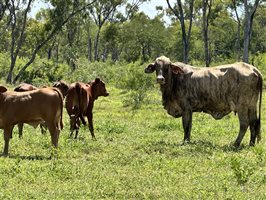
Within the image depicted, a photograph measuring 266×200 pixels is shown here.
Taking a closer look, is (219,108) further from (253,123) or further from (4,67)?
(4,67)

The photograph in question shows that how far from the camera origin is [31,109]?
9.74m

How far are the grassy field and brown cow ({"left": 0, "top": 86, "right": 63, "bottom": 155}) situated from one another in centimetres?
55

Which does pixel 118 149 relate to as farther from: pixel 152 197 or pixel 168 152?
pixel 152 197

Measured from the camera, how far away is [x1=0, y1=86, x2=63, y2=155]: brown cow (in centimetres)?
973

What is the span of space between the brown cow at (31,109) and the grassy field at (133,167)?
550 millimetres

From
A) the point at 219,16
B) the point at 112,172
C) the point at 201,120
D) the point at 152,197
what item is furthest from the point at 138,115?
the point at 219,16

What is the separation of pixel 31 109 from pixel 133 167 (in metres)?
2.30

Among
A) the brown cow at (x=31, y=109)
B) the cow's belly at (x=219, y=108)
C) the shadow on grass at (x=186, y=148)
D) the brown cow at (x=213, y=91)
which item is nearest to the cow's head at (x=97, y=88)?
the brown cow at (x=213, y=91)

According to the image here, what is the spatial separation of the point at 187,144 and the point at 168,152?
102cm

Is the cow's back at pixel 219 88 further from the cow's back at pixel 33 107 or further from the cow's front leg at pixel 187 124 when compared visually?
the cow's back at pixel 33 107

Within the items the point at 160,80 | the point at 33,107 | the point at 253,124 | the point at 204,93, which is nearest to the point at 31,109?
the point at 33,107

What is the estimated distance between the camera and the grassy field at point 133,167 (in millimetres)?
7141

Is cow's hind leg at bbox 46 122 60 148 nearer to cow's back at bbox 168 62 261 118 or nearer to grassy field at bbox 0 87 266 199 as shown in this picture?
grassy field at bbox 0 87 266 199

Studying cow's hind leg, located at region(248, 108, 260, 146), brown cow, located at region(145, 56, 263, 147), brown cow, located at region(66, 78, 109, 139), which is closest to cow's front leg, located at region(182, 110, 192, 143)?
brown cow, located at region(145, 56, 263, 147)
